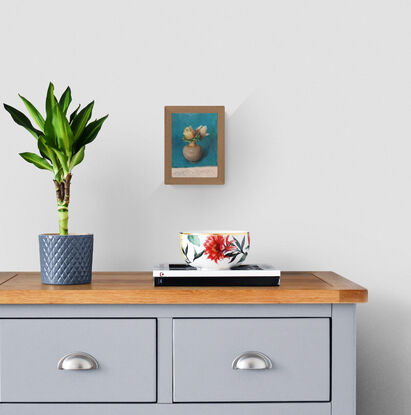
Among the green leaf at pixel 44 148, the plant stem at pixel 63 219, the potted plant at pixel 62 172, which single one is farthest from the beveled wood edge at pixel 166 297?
the green leaf at pixel 44 148

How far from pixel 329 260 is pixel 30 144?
0.99m

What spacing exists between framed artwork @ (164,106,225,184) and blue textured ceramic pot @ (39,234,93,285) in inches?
16.5

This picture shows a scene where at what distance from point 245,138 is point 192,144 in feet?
0.55

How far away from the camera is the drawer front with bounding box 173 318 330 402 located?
3.87 feet

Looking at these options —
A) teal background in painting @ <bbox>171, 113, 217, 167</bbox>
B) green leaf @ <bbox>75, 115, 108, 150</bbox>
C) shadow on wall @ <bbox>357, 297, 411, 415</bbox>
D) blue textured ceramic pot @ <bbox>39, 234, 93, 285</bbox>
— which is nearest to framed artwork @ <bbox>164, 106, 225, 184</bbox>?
teal background in painting @ <bbox>171, 113, 217, 167</bbox>

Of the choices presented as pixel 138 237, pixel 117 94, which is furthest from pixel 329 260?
pixel 117 94

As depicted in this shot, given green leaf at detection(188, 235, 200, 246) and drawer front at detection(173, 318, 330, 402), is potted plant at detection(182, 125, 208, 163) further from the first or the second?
drawer front at detection(173, 318, 330, 402)

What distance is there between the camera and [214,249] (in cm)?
126

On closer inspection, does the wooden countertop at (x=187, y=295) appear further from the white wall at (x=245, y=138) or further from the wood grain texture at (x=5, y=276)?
the white wall at (x=245, y=138)

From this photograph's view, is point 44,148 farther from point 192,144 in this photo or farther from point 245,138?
point 245,138

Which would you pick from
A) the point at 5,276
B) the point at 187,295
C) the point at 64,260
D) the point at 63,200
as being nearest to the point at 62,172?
the point at 63,200

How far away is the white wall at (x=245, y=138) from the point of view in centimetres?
164

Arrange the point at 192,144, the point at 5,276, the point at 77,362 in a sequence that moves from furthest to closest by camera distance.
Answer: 1. the point at 192,144
2. the point at 5,276
3. the point at 77,362

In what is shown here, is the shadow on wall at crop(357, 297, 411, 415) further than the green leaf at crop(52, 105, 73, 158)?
Yes
